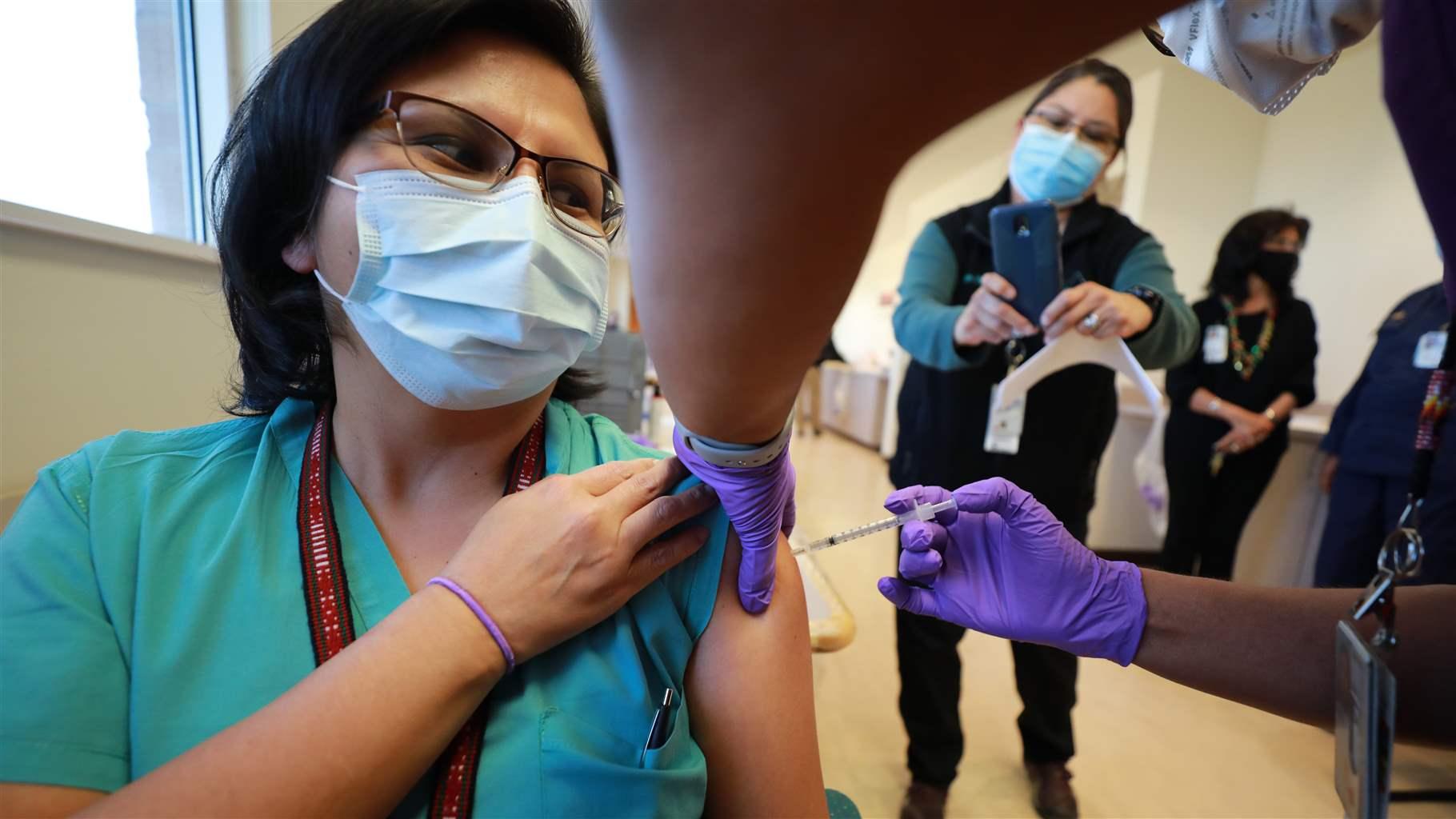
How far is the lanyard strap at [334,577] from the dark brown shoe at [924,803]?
109cm

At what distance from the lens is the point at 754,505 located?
0.52 metres

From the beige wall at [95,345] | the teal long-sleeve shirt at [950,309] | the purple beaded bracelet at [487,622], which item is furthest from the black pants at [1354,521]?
the beige wall at [95,345]

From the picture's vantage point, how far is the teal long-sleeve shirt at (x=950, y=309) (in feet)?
3.60

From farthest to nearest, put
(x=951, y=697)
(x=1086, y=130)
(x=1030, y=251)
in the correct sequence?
1. (x=951, y=697)
2. (x=1086, y=130)
3. (x=1030, y=251)

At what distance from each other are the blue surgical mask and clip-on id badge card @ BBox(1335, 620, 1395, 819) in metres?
0.99

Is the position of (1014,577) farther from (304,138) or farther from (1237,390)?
(1237,390)

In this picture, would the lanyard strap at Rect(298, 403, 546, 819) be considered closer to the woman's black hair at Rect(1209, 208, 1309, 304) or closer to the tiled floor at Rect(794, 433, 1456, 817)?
the tiled floor at Rect(794, 433, 1456, 817)

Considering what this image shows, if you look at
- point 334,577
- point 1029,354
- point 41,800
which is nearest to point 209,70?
point 334,577

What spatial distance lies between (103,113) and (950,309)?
181 centimetres

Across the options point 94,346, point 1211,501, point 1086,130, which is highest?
point 1086,130

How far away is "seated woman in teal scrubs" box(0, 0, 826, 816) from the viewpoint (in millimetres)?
498

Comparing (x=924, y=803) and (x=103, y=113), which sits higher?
(x=103, y=113)

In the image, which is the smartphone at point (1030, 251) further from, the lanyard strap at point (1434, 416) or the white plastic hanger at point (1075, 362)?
the lanyard strap at point (1434, 416)

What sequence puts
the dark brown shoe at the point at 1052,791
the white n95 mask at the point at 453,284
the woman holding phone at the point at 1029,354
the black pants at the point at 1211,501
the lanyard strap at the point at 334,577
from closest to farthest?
the lanyard strap at the point at 334,577 → the white n95 mask at the point at 453,284 → the dark brown shoe at the point at 1052,791 → the woman holding phone at the point at 1029,354 → the black pants at the point at 1211,501
